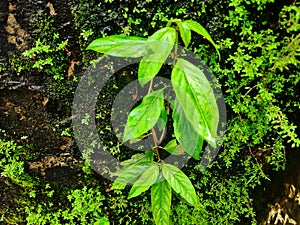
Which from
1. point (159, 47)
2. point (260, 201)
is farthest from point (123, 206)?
point (159, 47)

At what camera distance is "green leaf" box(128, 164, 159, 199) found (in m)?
0.93

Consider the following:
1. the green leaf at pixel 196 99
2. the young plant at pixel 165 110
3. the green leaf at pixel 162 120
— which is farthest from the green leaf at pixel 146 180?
the green leaf at pixel 196 99

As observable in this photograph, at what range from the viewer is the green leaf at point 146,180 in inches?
36.6

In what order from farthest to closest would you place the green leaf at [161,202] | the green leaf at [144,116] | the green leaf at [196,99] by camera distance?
the green leaf at [161,202]
the green leaf at [144,116]
the green leaf at [196,99]

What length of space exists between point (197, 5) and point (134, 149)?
0.45 m

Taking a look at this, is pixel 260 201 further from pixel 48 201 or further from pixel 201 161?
pixel 48 201

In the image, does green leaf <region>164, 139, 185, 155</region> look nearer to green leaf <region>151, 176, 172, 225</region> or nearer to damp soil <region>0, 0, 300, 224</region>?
green leaf <region>151, 176, 172, 225</region>

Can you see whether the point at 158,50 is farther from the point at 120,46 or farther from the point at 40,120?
the point at 40,120

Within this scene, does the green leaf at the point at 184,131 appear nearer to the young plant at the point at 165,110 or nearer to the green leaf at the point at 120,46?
the young plant at the point at 165,110

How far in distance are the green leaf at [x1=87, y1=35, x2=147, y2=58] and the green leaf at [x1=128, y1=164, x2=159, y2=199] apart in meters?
0.31

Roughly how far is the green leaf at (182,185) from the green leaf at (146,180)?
1.1 inches

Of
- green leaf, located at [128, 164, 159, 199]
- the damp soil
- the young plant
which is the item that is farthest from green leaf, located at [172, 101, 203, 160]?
the damp soil

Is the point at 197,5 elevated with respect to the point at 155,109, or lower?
elevated

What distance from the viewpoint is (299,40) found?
89 cm
